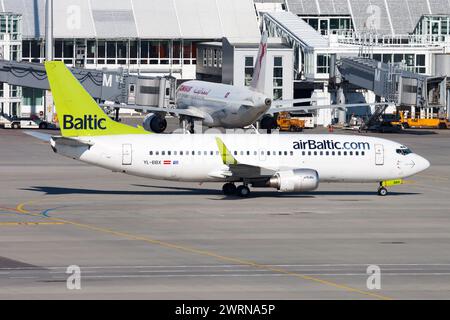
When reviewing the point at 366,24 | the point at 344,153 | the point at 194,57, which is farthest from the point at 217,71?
the point at 344,153

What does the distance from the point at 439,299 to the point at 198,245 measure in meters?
14.9

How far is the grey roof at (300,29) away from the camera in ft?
523

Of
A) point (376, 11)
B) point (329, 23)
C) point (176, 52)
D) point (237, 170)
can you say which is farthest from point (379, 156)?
point (176, 52)

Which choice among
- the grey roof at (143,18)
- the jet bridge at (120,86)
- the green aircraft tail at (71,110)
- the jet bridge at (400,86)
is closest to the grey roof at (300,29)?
the grey roof at (143,18)

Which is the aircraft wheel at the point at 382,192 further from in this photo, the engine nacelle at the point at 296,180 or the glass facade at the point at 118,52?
the glass facade at the point at 118,52

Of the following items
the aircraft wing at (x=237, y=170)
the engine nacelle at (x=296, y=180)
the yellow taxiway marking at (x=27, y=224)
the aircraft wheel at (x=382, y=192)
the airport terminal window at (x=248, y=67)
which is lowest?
the yellow taxiway marking at (x=27, y=224)

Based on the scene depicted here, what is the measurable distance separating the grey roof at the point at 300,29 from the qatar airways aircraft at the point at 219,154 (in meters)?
88.3

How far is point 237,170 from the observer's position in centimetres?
6844

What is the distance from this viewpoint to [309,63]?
15788 cm

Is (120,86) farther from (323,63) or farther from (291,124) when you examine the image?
(323,63)

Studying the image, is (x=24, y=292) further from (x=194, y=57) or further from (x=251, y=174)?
(x=194, y=57)

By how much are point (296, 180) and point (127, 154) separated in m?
9.69
